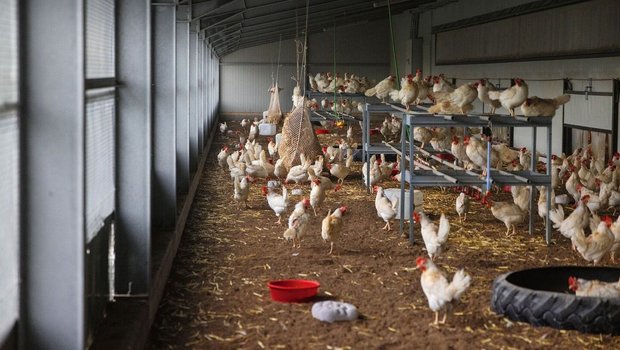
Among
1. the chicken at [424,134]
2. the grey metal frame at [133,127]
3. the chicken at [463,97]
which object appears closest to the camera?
the grey metal frame at [133,127]

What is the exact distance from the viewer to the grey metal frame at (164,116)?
9.18 meters

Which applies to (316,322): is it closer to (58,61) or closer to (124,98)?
(124,98)

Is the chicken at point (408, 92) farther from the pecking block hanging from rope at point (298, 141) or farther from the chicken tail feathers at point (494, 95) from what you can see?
the pecking block hanging from rope at point (298, 141)

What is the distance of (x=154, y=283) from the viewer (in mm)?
6754

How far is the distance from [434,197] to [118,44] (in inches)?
282

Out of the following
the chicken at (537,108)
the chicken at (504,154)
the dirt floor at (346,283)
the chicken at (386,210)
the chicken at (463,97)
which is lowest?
the dirt floor at (346,283)

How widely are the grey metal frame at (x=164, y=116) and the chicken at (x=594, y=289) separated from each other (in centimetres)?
418

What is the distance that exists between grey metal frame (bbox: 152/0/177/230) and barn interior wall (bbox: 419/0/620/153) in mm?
8309

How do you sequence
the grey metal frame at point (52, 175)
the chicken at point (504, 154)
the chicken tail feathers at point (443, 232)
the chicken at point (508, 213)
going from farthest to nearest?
the chicken at point (504, 154)
the chicken at point (508, 213)
the chicken tail feathers at point (443, 232)
the grey metal frame at point (52, 175)

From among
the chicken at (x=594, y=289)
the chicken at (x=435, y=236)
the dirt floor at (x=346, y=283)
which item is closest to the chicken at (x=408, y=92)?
the dirt floor at (x=346, y=283)

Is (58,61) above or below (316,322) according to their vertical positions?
above

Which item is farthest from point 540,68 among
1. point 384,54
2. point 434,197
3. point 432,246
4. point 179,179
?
point 384,54

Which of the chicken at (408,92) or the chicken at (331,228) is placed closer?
the chicken at (331,228)

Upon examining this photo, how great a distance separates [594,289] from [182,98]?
7370mm
